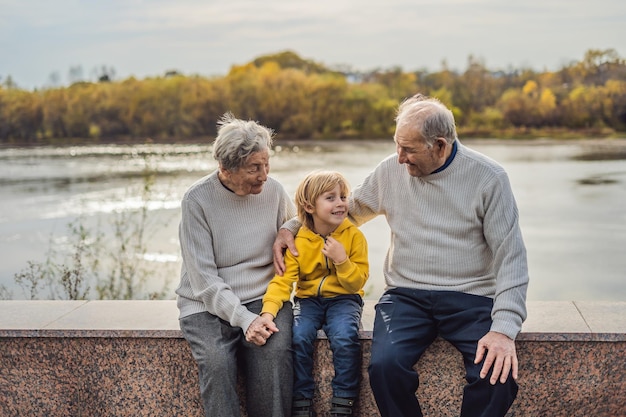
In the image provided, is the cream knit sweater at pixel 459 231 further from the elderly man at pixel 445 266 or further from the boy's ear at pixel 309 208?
the boy's ear at pixel 309 208

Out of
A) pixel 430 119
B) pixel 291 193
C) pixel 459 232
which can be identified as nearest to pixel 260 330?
pixel 459 232

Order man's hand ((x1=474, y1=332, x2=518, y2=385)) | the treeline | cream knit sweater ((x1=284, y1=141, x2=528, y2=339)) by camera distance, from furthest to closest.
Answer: the treeline, cream knit sweater ((x1=284, y1=141, x2=528, y2=339)), man's hand ((x1=474, y1=332, x2=518, y2=385))

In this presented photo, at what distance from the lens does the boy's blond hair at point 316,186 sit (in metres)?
3.08

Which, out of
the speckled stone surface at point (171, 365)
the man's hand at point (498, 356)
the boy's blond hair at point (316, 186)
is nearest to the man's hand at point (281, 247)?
the boy's blond hair at point (316, 186)

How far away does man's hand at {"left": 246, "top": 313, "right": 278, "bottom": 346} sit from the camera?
2953mm

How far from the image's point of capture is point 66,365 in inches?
130

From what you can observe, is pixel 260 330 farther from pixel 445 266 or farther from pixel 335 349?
pixel 445 266

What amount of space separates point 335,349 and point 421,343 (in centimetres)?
31

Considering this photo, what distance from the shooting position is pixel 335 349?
300 centimetres

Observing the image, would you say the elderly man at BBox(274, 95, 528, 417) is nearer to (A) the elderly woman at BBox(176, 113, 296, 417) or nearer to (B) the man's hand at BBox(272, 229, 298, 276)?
(B) the man's hand at BBox(272, 229, 298, 276)

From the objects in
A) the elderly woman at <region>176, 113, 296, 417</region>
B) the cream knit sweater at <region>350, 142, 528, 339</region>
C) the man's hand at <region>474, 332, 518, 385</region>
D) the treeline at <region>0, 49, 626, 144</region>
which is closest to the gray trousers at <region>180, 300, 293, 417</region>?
the elderly woman at <region>176, 113, 296, 417</region>

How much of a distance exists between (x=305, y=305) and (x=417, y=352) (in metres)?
0.48

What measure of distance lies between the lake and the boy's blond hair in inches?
38.7

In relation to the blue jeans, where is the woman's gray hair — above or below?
above
